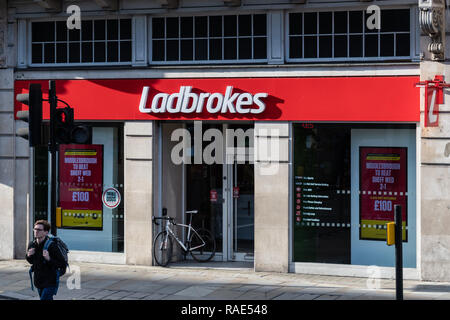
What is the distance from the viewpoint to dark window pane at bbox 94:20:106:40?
15828mm

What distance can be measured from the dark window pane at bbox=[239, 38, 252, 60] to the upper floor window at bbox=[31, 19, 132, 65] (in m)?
2.29

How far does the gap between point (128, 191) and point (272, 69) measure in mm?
3764

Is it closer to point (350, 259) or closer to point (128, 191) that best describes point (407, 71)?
point (350, 259)

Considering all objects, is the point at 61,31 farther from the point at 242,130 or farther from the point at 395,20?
the point at 395,20

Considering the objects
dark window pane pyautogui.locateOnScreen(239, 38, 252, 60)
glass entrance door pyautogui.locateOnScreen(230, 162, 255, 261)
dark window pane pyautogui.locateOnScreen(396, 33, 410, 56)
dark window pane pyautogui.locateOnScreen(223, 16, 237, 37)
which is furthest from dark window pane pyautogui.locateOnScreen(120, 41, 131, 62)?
dark window pane pyautogui.locateOnScreen(396, 33, 410, 56)

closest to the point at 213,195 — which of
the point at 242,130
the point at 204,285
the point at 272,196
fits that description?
the point at 242,130

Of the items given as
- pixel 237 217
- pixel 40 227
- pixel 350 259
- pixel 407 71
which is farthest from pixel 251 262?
pixel 40 227

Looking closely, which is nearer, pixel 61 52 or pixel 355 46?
pixel 355 46

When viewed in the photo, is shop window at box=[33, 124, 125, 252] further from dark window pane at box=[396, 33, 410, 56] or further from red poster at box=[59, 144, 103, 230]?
dark window pane at box=[396, 33, 410, 56]

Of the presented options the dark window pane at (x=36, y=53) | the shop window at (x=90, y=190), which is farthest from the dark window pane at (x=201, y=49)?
the dark window pane at (x=36, y=53)

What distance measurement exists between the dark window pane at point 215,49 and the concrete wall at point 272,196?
64.0 inches

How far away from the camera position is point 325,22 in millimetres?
14633

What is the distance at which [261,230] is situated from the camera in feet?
48.6

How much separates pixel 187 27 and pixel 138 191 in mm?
3389
